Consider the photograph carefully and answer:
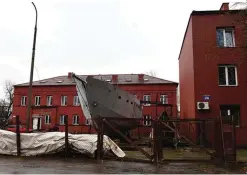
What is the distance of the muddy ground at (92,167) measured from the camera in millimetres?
7316

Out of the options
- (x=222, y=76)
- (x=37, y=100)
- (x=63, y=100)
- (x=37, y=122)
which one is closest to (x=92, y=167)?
(x=222, y=76)

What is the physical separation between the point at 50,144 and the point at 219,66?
11570 mm

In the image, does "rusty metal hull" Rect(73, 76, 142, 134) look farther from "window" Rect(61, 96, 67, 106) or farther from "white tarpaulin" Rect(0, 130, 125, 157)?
"window" Rect(61, 96, 67, 106)

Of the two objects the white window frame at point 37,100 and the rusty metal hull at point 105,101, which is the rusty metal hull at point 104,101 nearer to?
the rusty metal hull at point 105,101

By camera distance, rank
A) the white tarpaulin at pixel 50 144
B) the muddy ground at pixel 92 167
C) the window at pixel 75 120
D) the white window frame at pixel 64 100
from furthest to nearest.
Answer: the white window frame at pixel 64 100 → the window at pixel 75 120 → the white tarpaulin at pixel 50 144 → the muddy ground at pixel 92 167

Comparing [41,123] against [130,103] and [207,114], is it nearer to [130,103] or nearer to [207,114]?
[130,103]

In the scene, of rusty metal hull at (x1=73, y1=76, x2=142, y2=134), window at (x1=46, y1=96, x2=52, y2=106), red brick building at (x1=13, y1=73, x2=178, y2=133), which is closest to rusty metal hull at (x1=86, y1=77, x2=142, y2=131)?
rusty metal hull at (x1=73, y1=76, x2=142, y2=134)

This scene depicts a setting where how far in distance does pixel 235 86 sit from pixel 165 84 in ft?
62.5

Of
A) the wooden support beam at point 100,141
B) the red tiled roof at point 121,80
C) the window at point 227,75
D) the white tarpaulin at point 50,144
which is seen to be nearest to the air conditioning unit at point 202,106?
the window at point 227,75

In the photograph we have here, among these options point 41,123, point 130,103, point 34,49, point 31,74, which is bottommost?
point 41,123

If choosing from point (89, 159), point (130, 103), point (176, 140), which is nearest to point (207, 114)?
point (176, 140)

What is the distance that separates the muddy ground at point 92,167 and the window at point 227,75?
8833mm

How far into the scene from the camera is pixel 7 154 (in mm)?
10305

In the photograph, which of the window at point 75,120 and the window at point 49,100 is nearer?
the window at point 75,120
